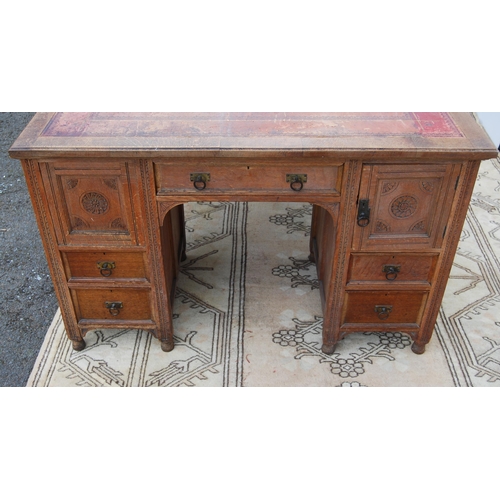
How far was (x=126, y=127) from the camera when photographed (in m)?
2.18

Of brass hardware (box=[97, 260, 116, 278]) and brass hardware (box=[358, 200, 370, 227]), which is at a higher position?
brass hardware (box=[358, 200, 370, 227])

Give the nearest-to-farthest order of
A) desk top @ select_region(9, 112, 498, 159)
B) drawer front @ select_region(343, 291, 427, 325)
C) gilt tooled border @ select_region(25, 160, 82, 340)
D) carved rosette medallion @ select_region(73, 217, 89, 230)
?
desk top @ select_region(9, 112, 498, 159) < gilt tooled border @ select_region(25, 160, 82, 340) < carved rosette medallion @ select_region(73, 217, 89, 230) < drawer front @ select_region(343, 291, 427, 325)

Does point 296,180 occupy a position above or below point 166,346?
above

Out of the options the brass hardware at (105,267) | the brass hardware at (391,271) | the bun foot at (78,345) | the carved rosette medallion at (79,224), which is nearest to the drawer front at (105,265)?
the brass hardware at (105,267)

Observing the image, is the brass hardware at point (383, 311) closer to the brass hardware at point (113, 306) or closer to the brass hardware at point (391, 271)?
the brass hardware at point (391, 271)

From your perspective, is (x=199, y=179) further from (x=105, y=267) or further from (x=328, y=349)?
(x=328, y=349)

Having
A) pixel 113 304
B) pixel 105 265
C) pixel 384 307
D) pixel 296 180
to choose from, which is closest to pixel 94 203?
pixel 105 265

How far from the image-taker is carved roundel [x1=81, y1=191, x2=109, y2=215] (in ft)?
7.22

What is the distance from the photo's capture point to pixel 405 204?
2.20 meters

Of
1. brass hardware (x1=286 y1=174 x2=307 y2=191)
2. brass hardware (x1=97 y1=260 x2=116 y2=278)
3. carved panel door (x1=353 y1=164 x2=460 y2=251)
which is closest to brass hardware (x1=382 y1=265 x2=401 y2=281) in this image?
carved panel door (x1=353 y1=164 x2=460 y2=251)

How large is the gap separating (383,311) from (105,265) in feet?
4.39

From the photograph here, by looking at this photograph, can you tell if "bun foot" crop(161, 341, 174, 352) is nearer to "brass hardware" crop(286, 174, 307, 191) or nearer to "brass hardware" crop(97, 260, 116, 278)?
"brass hardware" crop(97, 260, 116, 278)

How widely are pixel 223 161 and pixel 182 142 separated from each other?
176 mm

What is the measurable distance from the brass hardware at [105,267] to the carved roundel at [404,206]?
1.27 m
